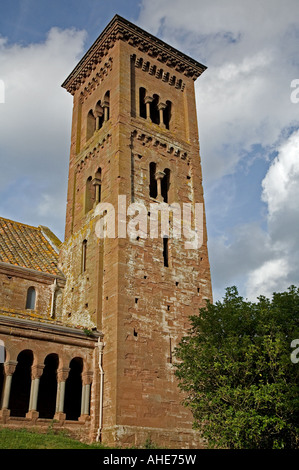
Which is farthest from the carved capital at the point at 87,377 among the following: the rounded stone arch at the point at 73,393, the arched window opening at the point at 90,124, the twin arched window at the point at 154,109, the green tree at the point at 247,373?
the arched window opening at the point at 90,124

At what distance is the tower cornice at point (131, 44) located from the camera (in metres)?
31.1

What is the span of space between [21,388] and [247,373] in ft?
37.1

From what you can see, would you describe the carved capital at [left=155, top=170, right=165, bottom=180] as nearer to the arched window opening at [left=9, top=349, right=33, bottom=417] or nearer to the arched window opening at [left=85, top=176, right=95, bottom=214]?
the arched window opening at [left=85, top=176, right=95, bottom=214]

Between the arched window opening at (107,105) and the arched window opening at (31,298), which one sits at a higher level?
the arched window opening at (107,105)

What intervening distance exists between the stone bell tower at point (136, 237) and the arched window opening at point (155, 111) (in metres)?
0.09

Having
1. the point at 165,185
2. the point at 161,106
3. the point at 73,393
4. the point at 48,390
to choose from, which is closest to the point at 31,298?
the point at 48,390

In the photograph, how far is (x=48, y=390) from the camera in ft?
76.1

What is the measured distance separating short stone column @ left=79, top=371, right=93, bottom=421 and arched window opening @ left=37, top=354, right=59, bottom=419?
154cm

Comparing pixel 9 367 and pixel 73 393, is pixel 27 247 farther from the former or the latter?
pixel 9 367

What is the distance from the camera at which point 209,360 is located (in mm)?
18062

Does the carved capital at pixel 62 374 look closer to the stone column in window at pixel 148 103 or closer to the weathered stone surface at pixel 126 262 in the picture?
the weathered stone surface at pixel 126 262

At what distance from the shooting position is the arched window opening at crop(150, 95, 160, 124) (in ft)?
106

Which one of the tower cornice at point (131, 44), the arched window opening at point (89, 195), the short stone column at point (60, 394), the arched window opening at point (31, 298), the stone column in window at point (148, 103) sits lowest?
the short stone column at point (60, 394)
